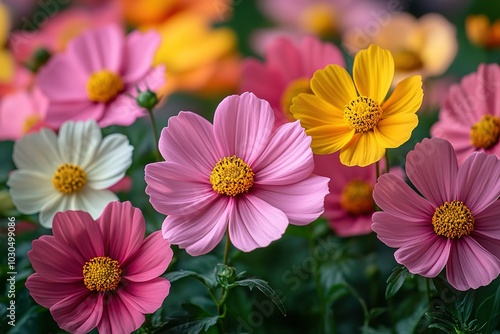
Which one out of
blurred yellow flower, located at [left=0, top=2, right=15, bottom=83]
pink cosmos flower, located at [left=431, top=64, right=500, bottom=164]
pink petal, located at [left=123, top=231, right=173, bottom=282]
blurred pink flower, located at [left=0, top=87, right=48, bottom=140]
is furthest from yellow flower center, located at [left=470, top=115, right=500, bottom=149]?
blurred yellow flower, located at [left=0, top=2, right=15, bottom=83]

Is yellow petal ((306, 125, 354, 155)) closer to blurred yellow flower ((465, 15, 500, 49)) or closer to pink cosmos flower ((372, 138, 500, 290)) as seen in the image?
pink cosmos flower ((372, 138, 500, 290))

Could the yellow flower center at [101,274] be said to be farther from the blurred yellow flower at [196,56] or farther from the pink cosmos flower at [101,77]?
the blurred yellow flower at [196,56]

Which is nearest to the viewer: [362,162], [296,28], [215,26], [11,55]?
[362,162]

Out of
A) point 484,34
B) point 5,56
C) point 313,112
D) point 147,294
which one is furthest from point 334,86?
point 5,56

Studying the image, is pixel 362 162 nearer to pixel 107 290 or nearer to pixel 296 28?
pixel 107 290

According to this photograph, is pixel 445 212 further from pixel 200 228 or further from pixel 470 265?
pixel 200 228

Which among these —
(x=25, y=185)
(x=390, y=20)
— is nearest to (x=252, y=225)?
(x=25, y=185)

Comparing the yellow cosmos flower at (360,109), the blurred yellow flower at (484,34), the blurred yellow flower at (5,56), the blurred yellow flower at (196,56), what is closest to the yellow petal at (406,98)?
the yellow cosmos flower at (360,109)
